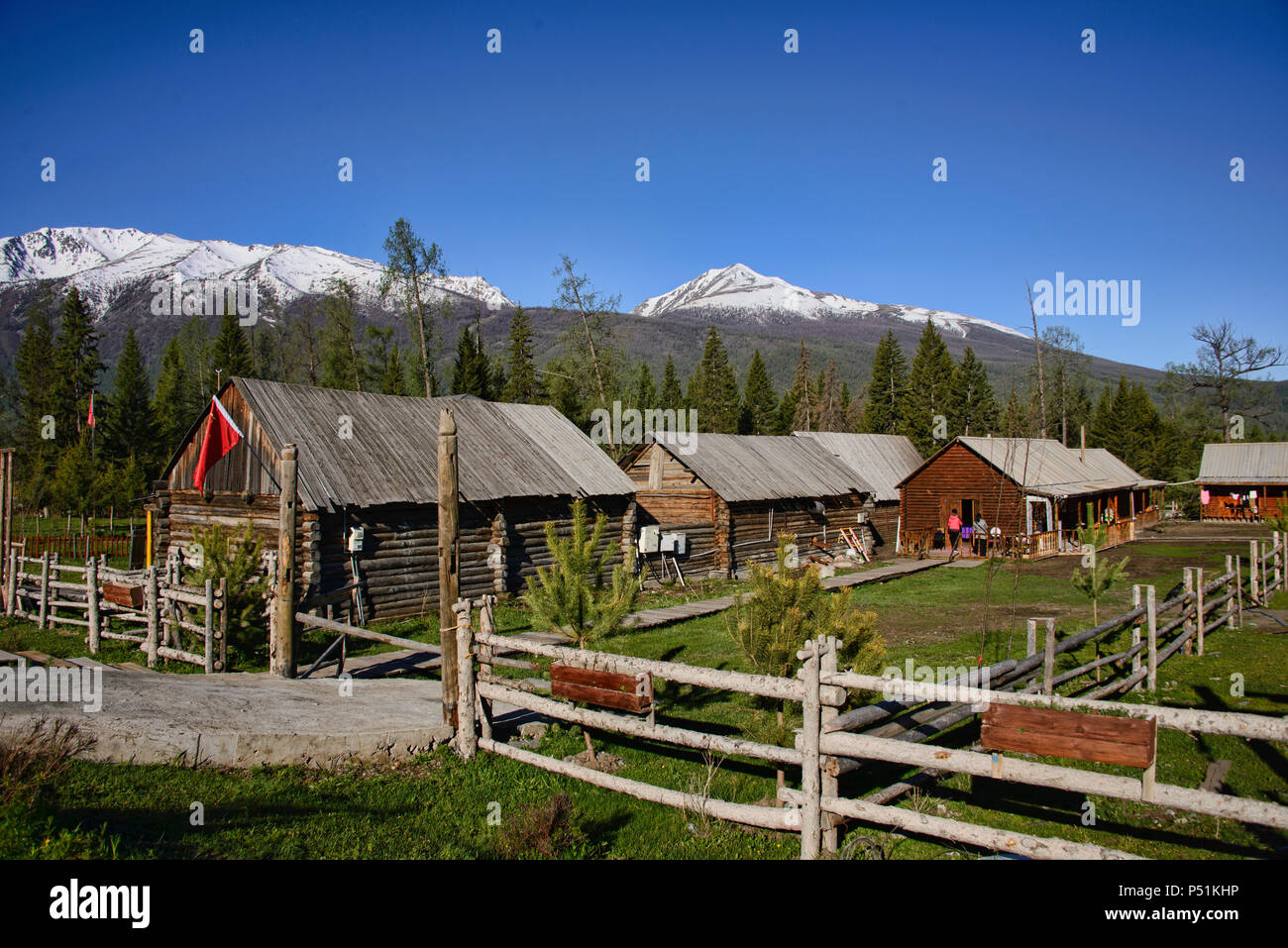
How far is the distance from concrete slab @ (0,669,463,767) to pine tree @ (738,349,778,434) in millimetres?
64649

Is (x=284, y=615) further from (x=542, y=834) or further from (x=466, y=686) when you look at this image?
(x=542, y=834)

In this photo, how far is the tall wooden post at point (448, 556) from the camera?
8789 mm

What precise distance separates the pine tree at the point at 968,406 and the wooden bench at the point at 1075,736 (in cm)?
6099

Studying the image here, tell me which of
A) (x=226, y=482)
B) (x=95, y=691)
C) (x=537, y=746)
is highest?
(x=226, y=482)

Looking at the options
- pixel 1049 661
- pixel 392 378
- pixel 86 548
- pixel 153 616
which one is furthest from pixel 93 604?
pixel 392 378

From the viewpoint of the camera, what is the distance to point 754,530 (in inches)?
1202

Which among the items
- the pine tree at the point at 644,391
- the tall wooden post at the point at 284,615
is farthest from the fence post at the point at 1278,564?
the pine tree at the point at 644,391

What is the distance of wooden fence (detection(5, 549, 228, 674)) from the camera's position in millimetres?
12508

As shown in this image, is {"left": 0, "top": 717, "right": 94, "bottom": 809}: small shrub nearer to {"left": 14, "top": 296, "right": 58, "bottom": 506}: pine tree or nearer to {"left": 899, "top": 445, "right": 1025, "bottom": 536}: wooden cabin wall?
{"left": 899, "top": 445, "right": 1025, "bottom": 536}: wooden cabin wall

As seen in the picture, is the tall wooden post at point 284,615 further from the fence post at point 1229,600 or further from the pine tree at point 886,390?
the pine tree at point 886,390
